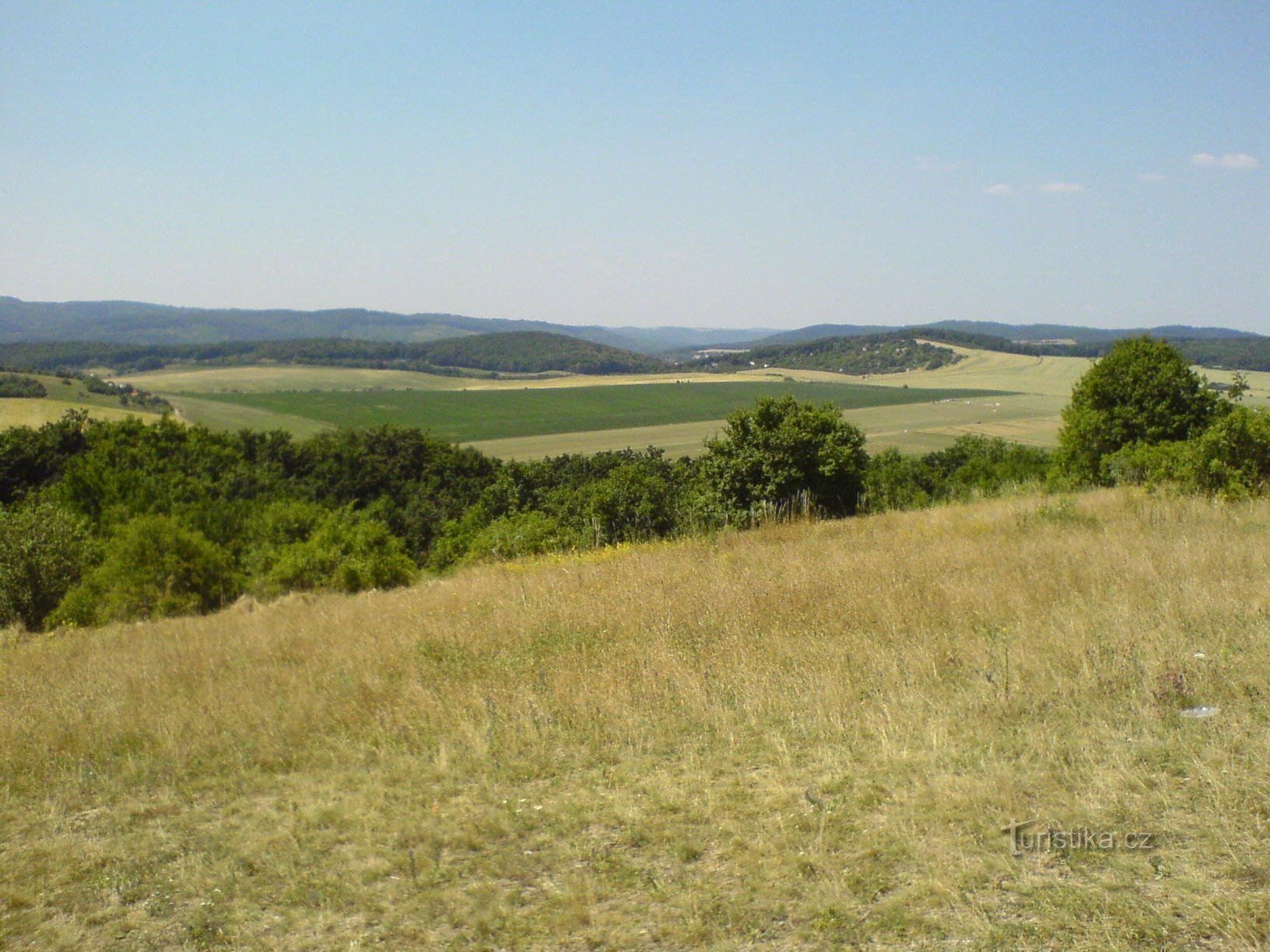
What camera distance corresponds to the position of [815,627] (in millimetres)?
6816

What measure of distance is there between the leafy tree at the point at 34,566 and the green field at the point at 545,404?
66.6 meters

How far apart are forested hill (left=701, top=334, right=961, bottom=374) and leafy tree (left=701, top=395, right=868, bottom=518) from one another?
140755 mm

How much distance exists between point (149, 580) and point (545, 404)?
10382 cm

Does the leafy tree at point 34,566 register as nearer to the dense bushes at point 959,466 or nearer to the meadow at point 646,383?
the meadow at point 646,383

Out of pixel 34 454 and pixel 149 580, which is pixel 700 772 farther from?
pixel 34 454

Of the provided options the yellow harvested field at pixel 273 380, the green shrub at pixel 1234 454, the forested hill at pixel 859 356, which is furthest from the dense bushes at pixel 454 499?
the forested hill at pixel 859 356

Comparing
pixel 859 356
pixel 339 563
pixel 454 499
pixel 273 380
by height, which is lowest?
pixel 454 499

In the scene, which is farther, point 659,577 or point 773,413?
point 773,413

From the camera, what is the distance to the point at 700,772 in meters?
4.73

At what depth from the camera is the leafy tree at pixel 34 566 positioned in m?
23.3

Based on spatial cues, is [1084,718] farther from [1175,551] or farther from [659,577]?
[659,577]

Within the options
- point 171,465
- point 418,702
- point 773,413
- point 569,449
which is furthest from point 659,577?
point 569,449

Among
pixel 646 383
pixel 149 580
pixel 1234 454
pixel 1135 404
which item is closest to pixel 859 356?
pixel 646 383

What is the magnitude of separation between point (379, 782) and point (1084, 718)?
4.13 m
